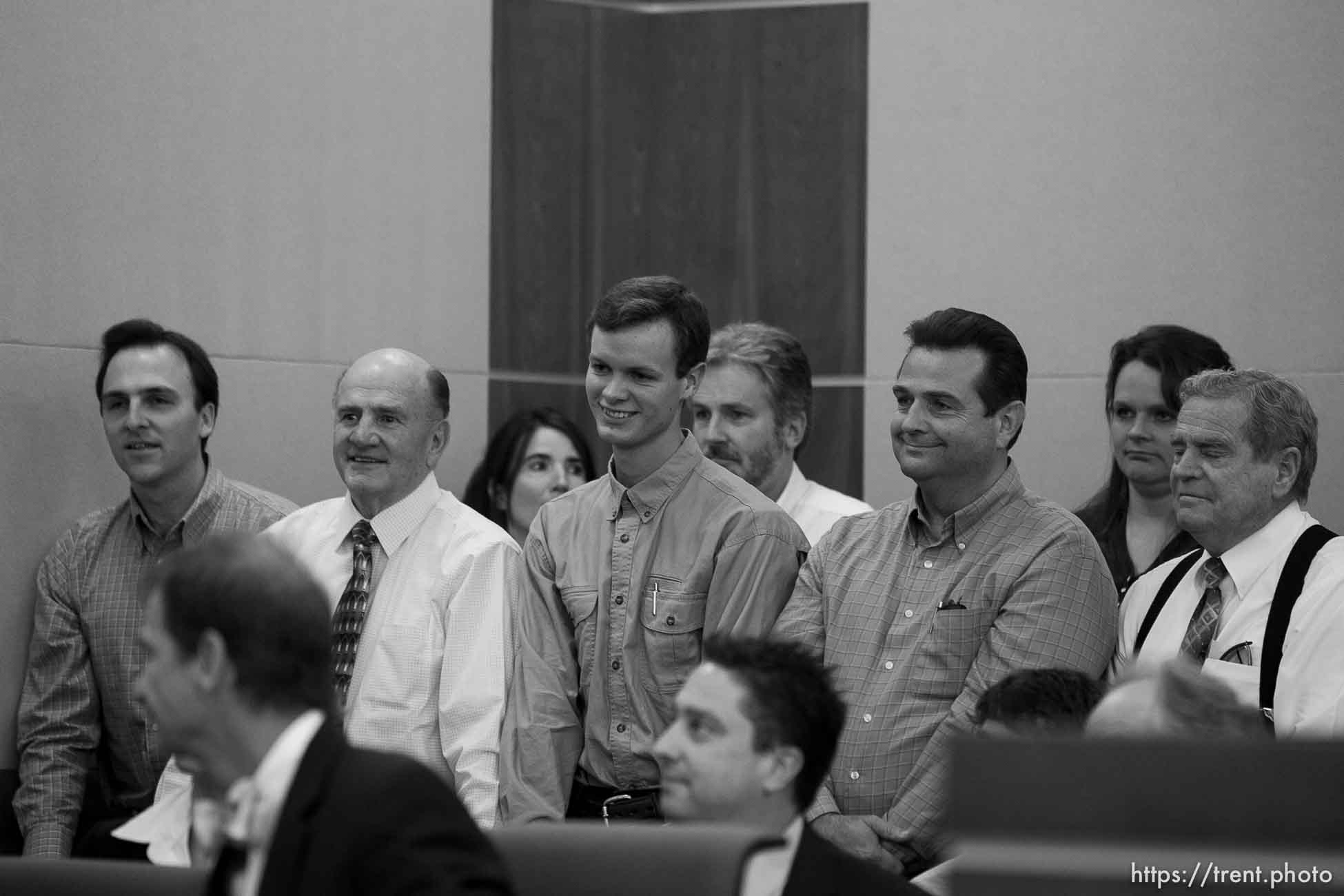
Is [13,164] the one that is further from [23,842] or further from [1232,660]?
[1232,660]

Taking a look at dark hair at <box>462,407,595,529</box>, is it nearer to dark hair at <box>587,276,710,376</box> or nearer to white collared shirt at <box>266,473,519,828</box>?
white collared shirt at <box>266,473,519,828</box>

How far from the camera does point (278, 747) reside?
2.13 meters

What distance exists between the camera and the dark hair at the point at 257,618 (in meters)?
2.18

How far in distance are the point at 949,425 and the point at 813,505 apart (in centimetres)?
125

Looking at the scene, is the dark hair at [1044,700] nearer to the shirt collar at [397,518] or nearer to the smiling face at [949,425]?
the smiling face at [949,425]

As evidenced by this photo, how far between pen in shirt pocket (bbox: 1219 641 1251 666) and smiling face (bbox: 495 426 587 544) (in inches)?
91.9

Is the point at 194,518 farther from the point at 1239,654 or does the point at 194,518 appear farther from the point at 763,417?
the point at 1239,654

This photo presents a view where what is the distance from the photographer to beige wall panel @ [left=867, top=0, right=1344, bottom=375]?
5309 millimetres

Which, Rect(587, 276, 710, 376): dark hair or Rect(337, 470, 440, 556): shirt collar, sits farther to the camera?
Rect(337, 470, 440, 556): shirt collar

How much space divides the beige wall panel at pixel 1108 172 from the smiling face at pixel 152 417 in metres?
2.17

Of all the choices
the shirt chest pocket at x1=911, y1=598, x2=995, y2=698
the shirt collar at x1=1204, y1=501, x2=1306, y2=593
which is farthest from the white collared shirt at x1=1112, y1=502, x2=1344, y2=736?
the shirt chest pocket at x1=911, y1=598, x2=995, y2=698

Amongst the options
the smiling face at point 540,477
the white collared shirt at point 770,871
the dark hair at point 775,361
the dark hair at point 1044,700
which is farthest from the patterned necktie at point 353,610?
the white collared shirt at point 770,871

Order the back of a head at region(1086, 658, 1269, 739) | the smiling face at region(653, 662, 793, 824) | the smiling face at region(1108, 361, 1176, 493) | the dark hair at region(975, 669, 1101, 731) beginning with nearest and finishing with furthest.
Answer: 1. the back of a head at region(1086, 658, 1269, 739)
2. the smiling face at region(653, 662, 793, 824)
3. the dark hair at region(975, 669, 1101, 731)
4. the smiling face at region(1108, 361, 1176, 493)

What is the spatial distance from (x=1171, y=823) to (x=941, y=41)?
426 cm
